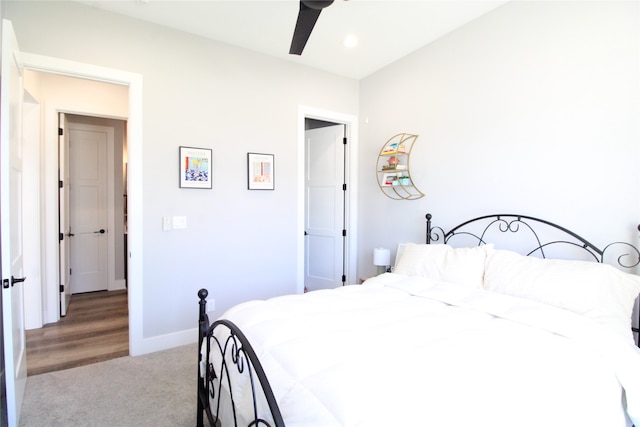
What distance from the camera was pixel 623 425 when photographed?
1.40m

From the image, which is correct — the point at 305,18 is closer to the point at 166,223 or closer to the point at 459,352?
the point at 459,352

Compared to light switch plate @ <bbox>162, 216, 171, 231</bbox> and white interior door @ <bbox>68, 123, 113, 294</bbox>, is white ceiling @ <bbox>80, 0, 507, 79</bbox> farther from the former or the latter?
white interior door @ <bbox>68, 123, 113, 294</bbox>

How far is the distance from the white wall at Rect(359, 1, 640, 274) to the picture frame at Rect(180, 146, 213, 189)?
2.01 metres

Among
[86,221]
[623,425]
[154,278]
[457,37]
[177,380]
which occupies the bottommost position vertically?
[177,380]

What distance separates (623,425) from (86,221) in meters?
5.87

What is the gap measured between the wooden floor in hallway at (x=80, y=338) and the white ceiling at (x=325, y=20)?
2926 mm

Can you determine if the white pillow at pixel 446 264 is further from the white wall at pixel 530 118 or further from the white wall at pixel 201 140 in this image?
the white wall at pixel 201 140

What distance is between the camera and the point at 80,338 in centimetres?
323

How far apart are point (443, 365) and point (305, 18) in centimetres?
191

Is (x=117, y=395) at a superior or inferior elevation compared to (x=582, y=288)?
inferior

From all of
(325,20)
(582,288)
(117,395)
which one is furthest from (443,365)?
(325,20)

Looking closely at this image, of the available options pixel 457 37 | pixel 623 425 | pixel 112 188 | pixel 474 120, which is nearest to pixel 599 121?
pixel 474 120

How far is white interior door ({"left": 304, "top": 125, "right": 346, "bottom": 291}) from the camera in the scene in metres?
4.23

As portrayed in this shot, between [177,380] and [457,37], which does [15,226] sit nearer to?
[177,380]
